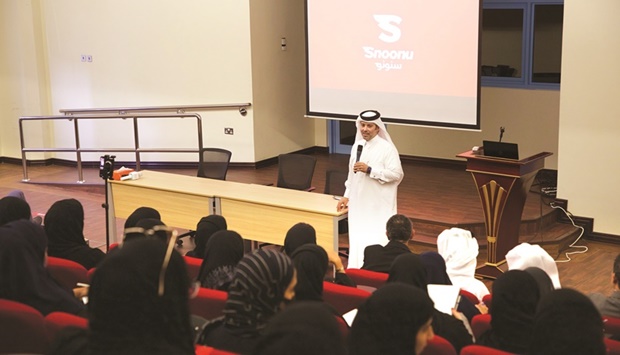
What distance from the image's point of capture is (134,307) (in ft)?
8.30

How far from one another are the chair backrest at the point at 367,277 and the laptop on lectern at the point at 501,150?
2.58 meters

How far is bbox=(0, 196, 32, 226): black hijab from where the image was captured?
218 inches

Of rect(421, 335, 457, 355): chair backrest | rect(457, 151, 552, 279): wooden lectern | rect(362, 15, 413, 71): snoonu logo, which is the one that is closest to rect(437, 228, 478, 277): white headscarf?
rect(457, 151, 552, 279): wooden lectern

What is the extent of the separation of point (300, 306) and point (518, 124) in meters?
8.73

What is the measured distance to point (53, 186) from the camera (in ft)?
36.7

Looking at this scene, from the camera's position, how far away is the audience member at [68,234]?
216 inches

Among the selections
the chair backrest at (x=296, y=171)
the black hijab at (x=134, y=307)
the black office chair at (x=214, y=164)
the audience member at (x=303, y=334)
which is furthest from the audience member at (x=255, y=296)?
the black office chair at (x=214, y=164)

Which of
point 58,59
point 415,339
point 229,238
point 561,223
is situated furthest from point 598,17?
point 58,59

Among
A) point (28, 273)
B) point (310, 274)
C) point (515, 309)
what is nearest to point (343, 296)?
point (310, 274)

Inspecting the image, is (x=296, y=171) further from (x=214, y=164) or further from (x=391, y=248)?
(x=391, y=248)

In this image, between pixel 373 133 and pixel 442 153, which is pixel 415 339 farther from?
pixel 442 153

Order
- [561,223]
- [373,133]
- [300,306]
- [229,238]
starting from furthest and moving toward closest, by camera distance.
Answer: [561,223]
[373,133]
[229,238]
[300,306]

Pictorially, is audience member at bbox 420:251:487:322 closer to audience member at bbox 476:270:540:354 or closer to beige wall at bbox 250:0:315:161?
audience member at bbox 476:270:540:354

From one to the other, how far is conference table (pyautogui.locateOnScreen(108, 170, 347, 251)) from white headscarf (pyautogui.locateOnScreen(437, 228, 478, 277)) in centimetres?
131
